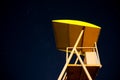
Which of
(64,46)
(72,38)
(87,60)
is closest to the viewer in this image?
(87,60)

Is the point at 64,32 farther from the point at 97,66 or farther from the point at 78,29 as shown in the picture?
the point at 97,66

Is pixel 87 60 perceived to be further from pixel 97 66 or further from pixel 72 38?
pixel 72 38

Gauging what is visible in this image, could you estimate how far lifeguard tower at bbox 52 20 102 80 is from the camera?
4301 millimetres

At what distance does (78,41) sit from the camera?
4.48 meters

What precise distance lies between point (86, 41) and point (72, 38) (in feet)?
1.29

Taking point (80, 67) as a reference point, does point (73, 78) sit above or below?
below

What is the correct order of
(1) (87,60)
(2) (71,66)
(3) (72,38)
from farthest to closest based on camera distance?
(3) (72,38)
(1) (87,60)
(2) (71,66)

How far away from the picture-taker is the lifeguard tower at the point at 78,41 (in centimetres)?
430

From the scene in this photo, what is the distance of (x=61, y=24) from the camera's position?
176 inches

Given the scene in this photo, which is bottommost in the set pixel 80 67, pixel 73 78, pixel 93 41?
pixel 73 78

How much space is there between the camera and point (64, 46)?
5.29 meters

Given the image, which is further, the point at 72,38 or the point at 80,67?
the point at 72,38

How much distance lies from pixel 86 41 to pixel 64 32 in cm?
67

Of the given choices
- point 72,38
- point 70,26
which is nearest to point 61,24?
point 70,26
